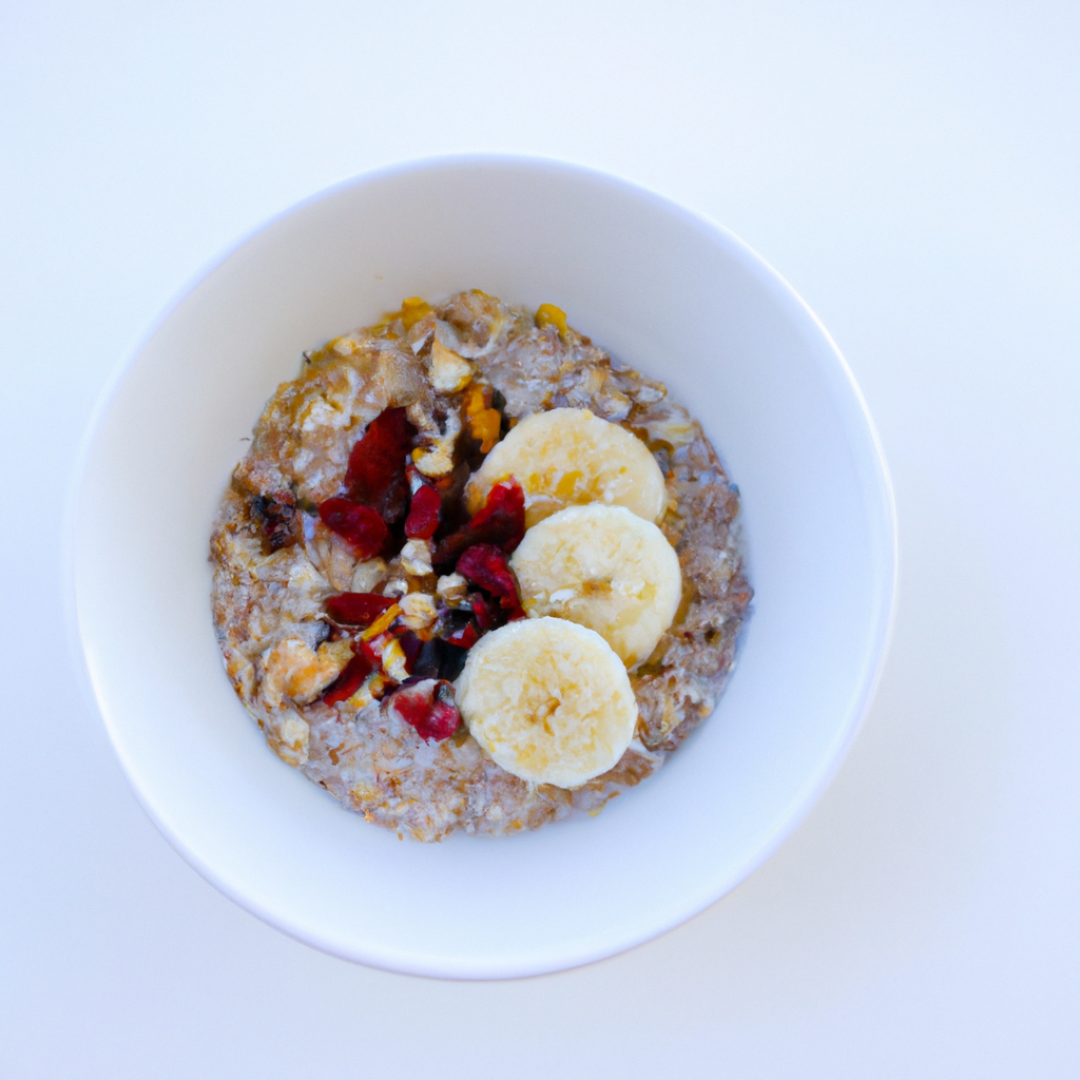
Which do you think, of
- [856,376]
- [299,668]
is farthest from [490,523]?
[856,376]

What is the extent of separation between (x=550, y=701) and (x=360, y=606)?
0.68 feet

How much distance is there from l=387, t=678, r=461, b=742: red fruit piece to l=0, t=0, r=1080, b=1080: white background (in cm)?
37

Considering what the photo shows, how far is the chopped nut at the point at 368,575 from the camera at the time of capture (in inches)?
33.0

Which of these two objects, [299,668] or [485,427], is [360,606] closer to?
[299,668]

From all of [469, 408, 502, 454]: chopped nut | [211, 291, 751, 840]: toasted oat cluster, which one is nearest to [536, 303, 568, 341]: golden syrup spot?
[211, 291, 751, 840]: toasted oat cluster

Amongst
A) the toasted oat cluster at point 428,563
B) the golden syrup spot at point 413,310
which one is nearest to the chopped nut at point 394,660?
the toasted oat cluster at point 428,563

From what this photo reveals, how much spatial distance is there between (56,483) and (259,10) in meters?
0.61

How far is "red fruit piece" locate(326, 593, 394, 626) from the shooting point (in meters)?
0.82

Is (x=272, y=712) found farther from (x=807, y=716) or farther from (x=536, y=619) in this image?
(x=807, y=716)

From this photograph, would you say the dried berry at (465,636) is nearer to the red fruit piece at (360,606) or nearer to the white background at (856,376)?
the red fruit piece at (360,606)

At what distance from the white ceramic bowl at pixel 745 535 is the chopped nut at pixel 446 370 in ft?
0.24

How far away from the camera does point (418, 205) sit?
0.76 meters

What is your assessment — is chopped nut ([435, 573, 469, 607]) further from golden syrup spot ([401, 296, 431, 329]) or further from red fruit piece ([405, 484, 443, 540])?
golden syrup spot ([401, 296, 431, 329])

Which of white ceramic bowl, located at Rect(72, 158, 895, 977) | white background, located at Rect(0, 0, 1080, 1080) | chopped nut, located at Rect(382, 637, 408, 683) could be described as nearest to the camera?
white ceramic bowl, located at Rect(72, 158, 895, 977)
